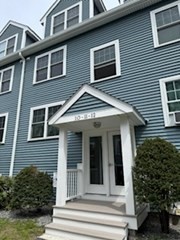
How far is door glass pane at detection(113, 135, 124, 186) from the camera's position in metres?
5.67

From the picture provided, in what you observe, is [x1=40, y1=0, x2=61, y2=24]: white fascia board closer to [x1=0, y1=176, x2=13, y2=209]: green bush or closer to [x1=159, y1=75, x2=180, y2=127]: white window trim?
[x1=159, y1=75, x2=180, y2=127]: white window trim

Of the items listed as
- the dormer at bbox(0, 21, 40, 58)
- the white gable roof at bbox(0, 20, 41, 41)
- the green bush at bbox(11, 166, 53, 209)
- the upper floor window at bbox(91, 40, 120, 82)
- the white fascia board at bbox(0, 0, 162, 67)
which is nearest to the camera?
the green bush at bbox(11, 166, 53, 209)

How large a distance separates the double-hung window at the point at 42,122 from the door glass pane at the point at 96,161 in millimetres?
1889

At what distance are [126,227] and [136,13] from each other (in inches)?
287

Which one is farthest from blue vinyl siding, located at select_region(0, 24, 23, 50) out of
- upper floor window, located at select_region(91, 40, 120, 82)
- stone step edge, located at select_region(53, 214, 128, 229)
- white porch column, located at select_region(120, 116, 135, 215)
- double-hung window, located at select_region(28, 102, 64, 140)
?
stone step edge, located at select_region(53, 214, 128, 229)

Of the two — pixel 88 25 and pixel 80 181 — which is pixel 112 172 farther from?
pixel 88 25

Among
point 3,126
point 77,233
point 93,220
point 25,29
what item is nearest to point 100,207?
point 93,220

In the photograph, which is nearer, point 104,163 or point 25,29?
point 104,163

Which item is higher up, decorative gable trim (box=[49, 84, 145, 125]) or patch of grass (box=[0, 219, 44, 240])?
decorative gable trim (box=[49, 84, 145, 125])

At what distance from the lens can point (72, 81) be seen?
7629 mm

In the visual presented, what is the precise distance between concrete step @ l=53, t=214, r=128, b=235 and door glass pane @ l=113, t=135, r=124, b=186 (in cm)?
168

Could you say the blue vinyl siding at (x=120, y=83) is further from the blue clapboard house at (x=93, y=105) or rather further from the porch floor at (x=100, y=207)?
the porch floor at (x=100, y=207)

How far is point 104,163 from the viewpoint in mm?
5949

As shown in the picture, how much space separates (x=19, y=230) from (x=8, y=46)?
33.0ft
